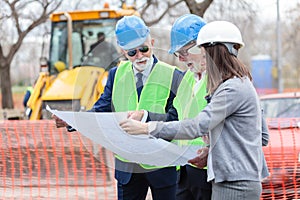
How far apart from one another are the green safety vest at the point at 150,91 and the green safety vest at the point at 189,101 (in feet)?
0.31

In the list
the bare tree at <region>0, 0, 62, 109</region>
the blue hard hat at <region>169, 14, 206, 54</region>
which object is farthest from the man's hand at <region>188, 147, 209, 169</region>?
the bare tree at <region>0, 0, 62, 109</region>

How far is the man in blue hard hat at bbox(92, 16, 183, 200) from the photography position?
12.1 ft

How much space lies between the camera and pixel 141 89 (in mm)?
3777

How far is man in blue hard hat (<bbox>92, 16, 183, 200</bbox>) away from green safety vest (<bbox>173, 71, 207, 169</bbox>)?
6 cm

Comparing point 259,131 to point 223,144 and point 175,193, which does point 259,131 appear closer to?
point 223,144

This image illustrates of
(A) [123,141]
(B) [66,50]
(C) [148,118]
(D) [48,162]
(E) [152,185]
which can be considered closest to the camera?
(A) [123,141]

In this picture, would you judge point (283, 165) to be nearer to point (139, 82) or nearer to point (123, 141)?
point (139, 82)

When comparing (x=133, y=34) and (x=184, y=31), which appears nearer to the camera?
(x=133, y=34)

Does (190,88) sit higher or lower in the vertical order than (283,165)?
higher

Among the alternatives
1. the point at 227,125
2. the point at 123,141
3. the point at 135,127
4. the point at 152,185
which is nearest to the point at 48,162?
the point at 152,185

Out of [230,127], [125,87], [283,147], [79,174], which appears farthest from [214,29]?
[79,174]

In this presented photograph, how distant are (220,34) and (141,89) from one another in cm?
76

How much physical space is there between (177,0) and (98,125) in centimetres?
1697

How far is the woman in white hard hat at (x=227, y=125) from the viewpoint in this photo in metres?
3.10
